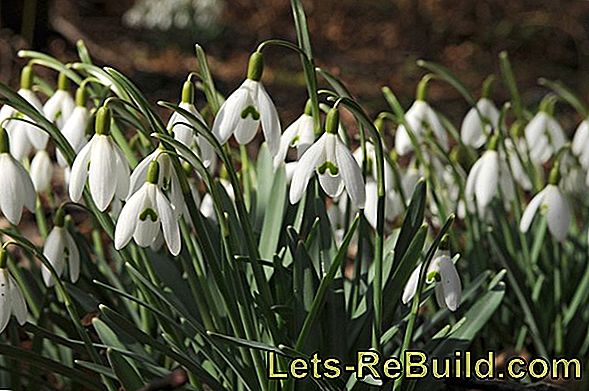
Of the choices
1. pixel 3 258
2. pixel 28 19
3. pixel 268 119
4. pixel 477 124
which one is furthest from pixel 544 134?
pixel 28 19

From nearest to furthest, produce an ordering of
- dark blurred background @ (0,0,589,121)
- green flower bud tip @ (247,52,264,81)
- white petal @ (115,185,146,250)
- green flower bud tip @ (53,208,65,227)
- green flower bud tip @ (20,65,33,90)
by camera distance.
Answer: white petal @ (115,185,146,250)
green flower bud tip @ (247,52,264,81)
green flower bud tip @ (53,208,65,227)
green flower bud tip @ (20,65,33,90)
dark blurred background @ (0,0,589,121)

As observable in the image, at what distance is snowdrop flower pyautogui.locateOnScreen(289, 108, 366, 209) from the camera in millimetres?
1333

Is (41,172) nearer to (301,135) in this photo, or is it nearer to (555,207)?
(301,135)

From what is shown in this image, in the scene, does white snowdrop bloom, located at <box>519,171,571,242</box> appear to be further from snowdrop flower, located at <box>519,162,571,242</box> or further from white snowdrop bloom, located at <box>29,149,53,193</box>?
white snowdrop bloom, located at <box>29,149,53,193</box>

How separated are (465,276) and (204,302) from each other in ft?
2.39

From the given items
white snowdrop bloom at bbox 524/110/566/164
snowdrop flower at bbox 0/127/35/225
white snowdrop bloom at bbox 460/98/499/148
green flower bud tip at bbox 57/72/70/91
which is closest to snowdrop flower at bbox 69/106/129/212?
snowdrop flower at bbox 0/127/35/225

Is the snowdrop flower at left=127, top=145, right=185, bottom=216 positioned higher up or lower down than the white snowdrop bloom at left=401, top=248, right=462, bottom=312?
higher up

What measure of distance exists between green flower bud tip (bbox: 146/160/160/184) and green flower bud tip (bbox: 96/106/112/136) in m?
0.08

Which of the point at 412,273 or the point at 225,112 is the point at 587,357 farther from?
the point at 225,112

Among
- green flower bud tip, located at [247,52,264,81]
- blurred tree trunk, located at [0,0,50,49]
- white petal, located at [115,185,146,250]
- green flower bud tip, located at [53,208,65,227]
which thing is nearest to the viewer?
white petal, located at [115,185,146,250]

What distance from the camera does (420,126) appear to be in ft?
7.03

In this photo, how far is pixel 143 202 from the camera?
51.3 inches

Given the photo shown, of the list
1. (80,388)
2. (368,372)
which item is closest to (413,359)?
(368,372)

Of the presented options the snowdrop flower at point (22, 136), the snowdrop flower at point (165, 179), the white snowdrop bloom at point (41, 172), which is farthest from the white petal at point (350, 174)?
the white snowdrop bloom at point (41, 172)
